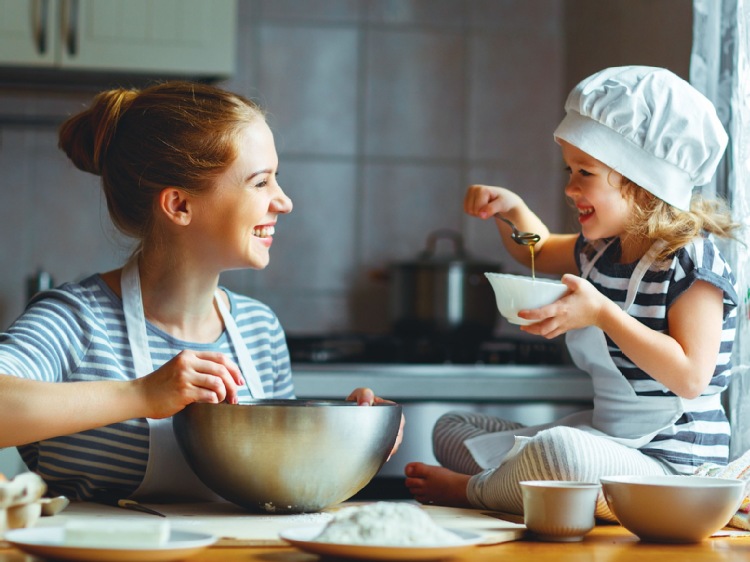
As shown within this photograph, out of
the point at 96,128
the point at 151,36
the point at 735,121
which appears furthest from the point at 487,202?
the point at 151,36

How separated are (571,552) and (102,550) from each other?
1.43ft

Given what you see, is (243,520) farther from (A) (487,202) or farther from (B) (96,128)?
(A) (487,202)

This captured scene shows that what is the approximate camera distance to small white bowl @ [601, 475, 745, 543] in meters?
1.02

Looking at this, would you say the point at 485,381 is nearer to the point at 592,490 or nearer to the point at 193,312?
the point at 193,312

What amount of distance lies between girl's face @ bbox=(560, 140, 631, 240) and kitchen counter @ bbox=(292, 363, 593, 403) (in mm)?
928

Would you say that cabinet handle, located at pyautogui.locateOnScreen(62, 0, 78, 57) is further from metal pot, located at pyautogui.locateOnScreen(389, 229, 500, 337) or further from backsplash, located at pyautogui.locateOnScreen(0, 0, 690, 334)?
metal pot, located at pyautogui.locateOnScreen(389, 229, 500, 337)

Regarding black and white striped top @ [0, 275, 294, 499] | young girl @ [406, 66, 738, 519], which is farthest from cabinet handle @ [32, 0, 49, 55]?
young girl @ [406, 66, 738, 519]

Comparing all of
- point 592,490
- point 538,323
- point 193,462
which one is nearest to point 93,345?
point 193,462

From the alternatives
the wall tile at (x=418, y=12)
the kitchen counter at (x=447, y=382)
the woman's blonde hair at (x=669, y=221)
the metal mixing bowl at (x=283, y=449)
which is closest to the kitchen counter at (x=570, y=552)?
the metal mixing bowl at (x=283, y=449)

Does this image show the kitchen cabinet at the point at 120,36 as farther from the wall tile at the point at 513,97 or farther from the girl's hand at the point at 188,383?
the girl's hand at the point at 188,383

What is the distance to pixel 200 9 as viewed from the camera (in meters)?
2.62

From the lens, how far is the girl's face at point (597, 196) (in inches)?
59.0

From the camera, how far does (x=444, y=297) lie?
8.94 feet

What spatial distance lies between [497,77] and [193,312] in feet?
6.01
